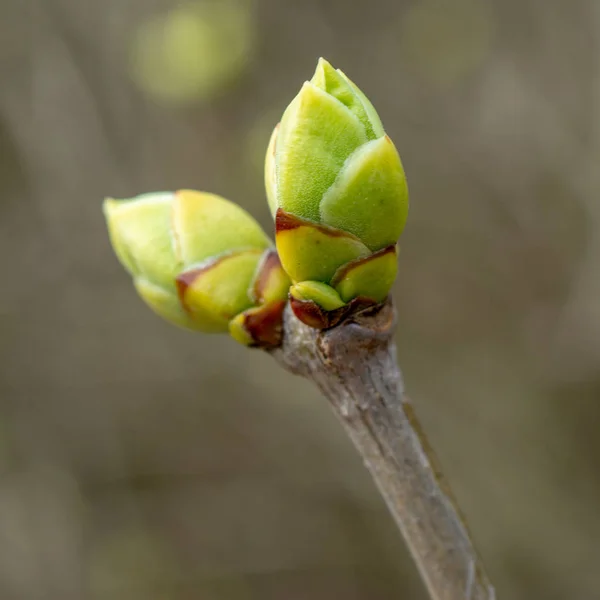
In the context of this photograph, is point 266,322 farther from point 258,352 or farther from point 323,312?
point 258,352

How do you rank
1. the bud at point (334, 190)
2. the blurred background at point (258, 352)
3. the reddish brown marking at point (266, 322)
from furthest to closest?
the blurred background at point (258, 352) → the reddish brown marking at point (266, 322) → the bud at point (334, 190)

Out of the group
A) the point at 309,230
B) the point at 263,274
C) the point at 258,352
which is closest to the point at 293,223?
the point at 309,230

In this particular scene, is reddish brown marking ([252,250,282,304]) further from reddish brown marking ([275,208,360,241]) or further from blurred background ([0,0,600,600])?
blurred background ([0,0,600,600])

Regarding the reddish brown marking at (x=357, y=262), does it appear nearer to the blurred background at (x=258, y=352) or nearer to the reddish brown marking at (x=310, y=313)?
the reddish brown marking at (x=310, y=313)

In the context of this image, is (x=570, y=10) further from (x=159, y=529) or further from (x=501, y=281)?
A: (x=159, y=529)

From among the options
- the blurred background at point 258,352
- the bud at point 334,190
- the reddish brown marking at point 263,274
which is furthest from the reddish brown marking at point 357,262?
the blurred background at point 258,352

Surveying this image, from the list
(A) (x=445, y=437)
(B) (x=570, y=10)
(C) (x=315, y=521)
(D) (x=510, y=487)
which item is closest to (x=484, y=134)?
(B) (x=570, y=10)
